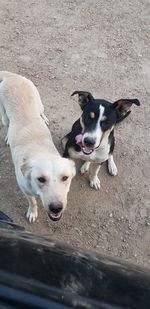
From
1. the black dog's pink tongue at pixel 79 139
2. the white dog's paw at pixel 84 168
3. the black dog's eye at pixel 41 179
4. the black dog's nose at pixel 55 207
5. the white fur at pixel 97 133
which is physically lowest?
the white dog's paw at pixel 84 168

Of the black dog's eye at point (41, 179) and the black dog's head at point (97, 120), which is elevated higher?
the black dog's head at point (97, 120)

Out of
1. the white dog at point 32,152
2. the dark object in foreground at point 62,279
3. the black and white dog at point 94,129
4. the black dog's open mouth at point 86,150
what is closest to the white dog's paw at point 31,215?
the white dog at point 32,152

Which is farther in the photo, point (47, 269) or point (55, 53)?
point (55, 53)

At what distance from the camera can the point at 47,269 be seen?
2025mm

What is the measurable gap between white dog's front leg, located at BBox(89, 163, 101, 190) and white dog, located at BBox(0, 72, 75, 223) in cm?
56

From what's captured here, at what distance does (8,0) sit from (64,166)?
3293 millimetres

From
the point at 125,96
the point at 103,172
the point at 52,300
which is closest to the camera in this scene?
the point at 52,300

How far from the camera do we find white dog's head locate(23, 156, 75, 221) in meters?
3.22

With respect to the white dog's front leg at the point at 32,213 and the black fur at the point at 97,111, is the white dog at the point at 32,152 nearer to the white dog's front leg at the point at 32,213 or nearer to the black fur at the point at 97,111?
the white dog's front leg at the point at 32,213

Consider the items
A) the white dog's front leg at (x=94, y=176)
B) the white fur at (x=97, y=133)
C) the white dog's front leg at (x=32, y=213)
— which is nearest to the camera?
the white fur at (x=97, y=133)

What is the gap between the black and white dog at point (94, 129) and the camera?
12.1 ft

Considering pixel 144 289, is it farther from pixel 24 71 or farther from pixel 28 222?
pixel 24 71

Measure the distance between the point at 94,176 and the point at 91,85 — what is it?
1.27m

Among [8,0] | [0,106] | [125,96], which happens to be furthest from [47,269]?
[8,0]
